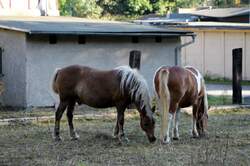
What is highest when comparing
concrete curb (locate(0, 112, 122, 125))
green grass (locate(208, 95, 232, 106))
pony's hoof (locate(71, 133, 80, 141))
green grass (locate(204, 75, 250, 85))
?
pony's hoof (locate(71, 133, 80, 141))

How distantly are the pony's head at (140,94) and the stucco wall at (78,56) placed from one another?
21.1 feet

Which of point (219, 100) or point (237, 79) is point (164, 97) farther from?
point (219, 100)

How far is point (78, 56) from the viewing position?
20.1 m

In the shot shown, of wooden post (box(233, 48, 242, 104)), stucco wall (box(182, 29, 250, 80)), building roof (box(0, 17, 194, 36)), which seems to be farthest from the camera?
stucco wall (box(182, 29, 250, 80))

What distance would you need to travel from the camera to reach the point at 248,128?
14477mm

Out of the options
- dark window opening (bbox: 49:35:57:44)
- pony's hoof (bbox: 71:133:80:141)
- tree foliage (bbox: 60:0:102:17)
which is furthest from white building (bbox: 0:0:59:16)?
tree foliage (bbox: 60:0:102:17)

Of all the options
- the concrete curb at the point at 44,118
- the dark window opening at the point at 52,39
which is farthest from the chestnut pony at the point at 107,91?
the dark window opening at the point at 52,39

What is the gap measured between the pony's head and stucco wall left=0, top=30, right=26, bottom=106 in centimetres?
747

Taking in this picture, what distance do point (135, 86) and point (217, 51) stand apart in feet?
75.8

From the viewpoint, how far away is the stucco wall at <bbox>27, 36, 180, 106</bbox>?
1898cm

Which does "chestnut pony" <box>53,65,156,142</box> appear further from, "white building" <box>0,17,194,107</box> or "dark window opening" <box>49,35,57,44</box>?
"dark window opening" <box>49,35,57,44</box>

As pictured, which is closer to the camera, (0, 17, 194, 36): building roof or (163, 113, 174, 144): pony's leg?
(163, 113, 174, 144): pony's leg

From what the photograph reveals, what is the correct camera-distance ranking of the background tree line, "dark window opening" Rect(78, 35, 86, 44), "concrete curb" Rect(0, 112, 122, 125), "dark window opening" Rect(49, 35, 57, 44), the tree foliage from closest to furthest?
"concrete curb" Rect(0, 112, 122, 125), "dark window opening" Rect(49, 35, 57, 44), "dark window opening" Rect(78, 35, 86, 44), the tree foliage, the background tree line

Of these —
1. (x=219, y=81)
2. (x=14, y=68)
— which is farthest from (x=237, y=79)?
(x=219, y=81)
